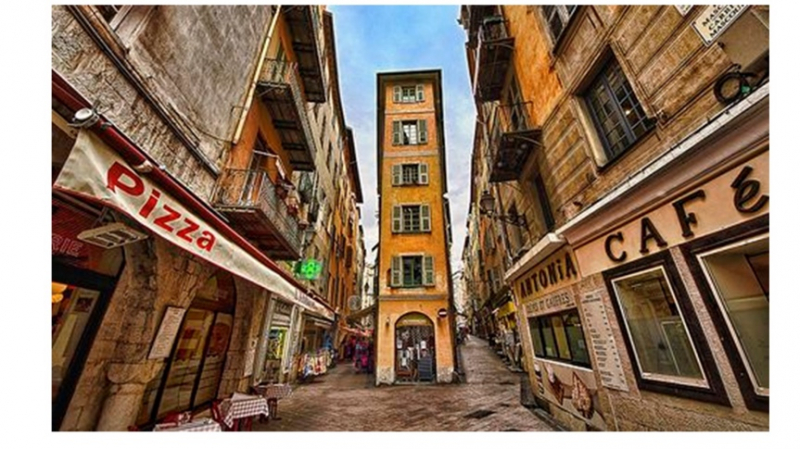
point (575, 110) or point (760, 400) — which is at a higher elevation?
point (575, 110)

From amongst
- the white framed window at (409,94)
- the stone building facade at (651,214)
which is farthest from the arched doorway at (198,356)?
the white framed window at (409,94)

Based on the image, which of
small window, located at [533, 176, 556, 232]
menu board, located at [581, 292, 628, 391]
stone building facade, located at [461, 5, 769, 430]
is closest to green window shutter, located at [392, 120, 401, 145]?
stone building facade, located at [461, 5, 769, 430]

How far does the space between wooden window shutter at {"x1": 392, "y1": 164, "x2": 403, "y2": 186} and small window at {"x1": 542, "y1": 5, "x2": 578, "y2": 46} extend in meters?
11.5

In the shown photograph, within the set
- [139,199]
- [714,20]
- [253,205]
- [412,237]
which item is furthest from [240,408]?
[412,237]

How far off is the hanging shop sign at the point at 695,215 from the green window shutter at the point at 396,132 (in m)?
15.5

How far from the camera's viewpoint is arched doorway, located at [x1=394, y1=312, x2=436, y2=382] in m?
13.9

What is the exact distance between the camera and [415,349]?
14477 millimetres

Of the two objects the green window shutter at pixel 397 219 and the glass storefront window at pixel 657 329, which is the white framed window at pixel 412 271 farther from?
the glass storefront window at pixel 657 329

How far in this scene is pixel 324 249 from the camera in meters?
18.8

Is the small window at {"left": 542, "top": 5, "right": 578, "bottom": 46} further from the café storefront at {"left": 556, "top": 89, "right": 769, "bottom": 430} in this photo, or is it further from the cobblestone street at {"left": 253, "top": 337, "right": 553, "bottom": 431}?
the cobblestone street at {"left": 253, "top": 337, "right": 553, "bottom": 431}

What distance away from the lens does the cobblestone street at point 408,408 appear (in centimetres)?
691
